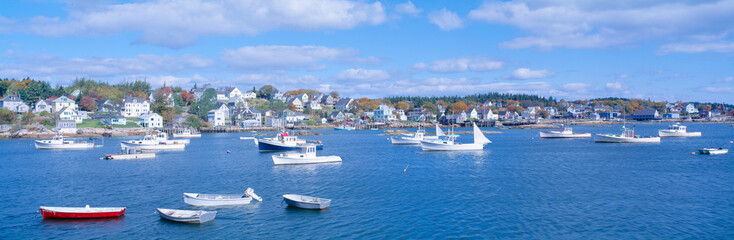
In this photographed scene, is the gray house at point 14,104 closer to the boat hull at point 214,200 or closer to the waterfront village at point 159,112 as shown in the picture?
the waterfront village at point 159,112

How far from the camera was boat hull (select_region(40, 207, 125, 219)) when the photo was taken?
22619mm

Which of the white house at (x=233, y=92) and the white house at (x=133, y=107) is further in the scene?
the white house at (x=233, y=92)

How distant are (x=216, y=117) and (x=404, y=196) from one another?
114 metres

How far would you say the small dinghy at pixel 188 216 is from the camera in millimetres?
21828

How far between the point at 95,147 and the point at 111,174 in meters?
35.9

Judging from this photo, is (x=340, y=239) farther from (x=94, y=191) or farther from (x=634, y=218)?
(x=94, y=191)

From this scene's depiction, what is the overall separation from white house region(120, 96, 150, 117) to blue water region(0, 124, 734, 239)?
86156 mm

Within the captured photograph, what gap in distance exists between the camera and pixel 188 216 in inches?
863

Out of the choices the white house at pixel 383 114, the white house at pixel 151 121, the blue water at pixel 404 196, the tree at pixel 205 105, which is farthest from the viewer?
the white house at pixel 383 114

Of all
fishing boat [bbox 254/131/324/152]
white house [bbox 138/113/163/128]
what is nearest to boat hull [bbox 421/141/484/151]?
fishing boat [bbox 254/131/324/152]

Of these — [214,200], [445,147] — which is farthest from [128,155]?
[445,147]

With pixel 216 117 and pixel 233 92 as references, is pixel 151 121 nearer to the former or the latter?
pixel 216 117

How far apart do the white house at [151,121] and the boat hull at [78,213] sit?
99.7 m

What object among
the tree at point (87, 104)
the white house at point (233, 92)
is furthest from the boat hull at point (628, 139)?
the white house at point (233, 92)
